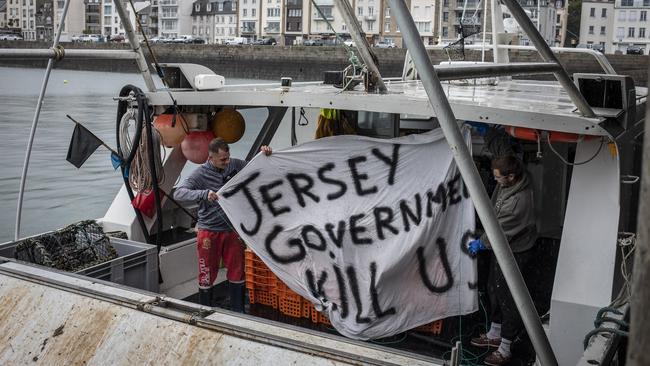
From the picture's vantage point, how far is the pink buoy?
5938 millimetres

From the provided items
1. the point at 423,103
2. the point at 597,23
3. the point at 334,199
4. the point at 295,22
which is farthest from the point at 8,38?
the point at 423,103

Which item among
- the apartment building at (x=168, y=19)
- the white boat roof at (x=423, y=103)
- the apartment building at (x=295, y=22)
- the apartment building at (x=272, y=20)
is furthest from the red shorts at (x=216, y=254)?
the apartment building at (x=168, y=19)

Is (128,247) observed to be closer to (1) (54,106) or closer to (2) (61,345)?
(2) (61,345)

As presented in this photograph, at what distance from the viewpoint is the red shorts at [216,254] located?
18.7 feet

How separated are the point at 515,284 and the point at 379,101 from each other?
1.96 meters

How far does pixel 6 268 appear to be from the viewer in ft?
15.3

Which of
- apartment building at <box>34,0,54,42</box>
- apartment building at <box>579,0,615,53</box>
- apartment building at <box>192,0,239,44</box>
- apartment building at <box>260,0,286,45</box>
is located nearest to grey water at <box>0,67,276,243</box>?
apartment building at <box>34,0,54,42</box>

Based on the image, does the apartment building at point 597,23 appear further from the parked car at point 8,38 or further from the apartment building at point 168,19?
the parked car at point 8,38

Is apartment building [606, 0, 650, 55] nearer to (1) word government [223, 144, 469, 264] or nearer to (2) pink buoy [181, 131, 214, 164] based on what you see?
(2) pink buoy [181, 131, 214, 164]

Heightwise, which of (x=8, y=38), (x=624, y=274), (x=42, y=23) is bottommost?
(x=624, y=274)

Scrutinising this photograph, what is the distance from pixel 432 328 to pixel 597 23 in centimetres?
10121

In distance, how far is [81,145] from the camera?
5.74m

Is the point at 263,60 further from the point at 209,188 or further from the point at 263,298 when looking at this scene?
the point at 263,298

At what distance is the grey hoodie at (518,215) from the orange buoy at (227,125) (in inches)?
90.9
